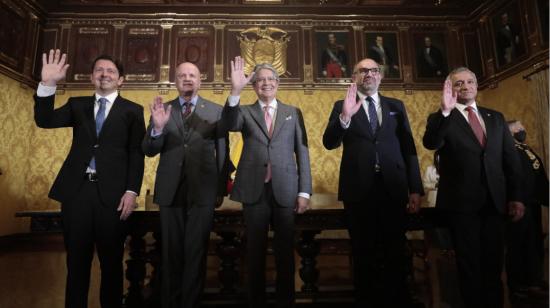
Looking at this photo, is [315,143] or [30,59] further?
[315,143]

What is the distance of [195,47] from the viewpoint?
8508 millimetres

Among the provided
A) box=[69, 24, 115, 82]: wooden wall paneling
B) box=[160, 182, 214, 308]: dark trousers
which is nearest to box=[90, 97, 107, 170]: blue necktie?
box=[160, 182, 214, 308]: dark trousers

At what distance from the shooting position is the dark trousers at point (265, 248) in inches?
80.9

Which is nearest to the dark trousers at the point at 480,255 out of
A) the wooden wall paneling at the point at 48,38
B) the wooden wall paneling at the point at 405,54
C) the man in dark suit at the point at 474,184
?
the man in dark suit at the point at 474,184

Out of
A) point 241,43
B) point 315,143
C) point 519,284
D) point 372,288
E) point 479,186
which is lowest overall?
point 519,284

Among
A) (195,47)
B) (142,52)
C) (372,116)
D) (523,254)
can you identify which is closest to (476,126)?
(372,116)

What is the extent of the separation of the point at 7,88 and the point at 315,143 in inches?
280

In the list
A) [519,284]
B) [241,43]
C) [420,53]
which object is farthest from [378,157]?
[420,53]

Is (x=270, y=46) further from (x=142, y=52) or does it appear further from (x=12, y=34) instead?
(x=12, y=34)

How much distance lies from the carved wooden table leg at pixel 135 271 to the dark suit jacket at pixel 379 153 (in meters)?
1.70

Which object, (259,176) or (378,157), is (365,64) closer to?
(378,157)

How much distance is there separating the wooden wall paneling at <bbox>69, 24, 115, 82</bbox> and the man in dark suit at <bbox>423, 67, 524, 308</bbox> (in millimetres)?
8478

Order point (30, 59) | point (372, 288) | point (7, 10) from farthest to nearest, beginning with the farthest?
point (30, 59), point (7, 10), point (372, 288)

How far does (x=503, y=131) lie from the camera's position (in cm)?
234
